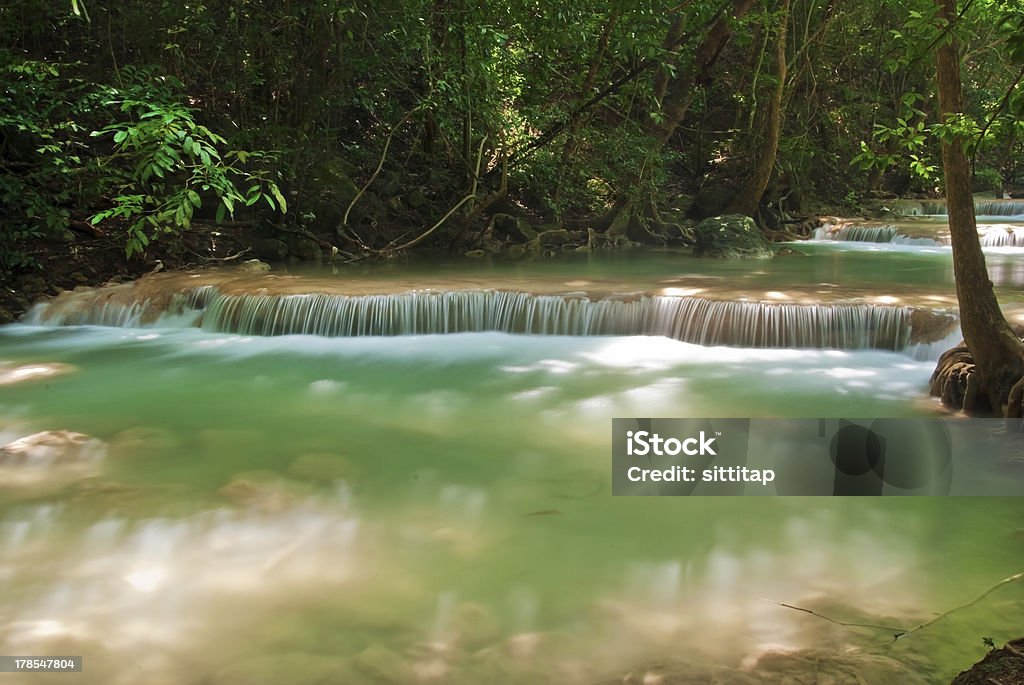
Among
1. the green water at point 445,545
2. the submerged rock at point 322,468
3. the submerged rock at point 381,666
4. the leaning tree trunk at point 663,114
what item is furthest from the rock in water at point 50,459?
the leaning tree trunk at point 663,114

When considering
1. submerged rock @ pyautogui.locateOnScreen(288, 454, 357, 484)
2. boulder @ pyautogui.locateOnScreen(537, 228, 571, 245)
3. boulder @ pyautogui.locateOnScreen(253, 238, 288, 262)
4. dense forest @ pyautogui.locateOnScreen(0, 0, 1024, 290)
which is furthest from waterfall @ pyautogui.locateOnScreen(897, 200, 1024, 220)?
submerged rock @ pyautogui.locateOnScreen(288, 454, 357, 484)

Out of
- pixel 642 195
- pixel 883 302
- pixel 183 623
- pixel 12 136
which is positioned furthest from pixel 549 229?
pixel 183 623

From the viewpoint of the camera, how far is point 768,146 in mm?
15969

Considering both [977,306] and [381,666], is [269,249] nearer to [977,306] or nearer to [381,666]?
[977,306]

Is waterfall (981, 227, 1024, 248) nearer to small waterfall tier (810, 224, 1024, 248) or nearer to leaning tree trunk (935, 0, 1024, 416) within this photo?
small waterfall tier (810, 224, 1024, 248)

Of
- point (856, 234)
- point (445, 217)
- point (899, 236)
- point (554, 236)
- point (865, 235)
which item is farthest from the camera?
point (856, 234)

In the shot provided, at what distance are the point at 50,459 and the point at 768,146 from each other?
13584 millimetres

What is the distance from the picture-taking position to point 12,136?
11242 mm

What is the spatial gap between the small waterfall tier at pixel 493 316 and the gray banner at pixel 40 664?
6.66 metres

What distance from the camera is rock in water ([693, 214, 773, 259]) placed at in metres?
14.1

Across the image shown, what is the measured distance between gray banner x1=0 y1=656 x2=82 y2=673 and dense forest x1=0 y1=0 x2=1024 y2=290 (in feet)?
20.6

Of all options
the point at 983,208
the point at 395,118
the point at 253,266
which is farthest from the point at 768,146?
the point at 253,266

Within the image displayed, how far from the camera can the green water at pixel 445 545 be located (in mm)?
3459

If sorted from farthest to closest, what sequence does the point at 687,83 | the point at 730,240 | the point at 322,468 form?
the point at 687,83 < the point at 730,240 < the point at 322,468
